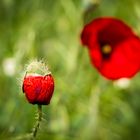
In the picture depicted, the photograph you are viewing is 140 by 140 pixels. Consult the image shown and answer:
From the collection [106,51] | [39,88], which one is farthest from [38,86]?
[106,51]

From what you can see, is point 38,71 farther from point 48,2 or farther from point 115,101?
point 48,2

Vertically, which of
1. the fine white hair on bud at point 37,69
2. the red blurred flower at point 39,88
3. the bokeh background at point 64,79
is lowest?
the red blurred flower at point 39,88

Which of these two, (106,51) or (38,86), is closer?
(38,86)

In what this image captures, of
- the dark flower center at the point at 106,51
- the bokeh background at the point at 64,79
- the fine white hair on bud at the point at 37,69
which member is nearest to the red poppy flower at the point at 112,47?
the dark flower center at the point at 106,51

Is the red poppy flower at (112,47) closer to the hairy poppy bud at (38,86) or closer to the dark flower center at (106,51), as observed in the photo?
the dark flower center at (106,51)

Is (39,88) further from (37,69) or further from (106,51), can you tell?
(106,51)

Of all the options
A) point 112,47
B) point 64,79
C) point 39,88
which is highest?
point 112,47
